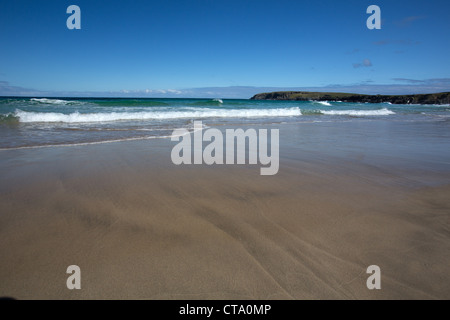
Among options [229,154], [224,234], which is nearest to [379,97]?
[229,154]

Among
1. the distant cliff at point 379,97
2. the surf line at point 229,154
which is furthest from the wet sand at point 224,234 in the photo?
the distant cliff at point 379,97

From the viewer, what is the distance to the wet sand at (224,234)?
62.2 inches

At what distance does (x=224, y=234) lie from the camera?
7.06ft

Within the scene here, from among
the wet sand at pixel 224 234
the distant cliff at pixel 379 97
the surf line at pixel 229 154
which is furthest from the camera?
Answer: the distant cliff at pixel 379 97

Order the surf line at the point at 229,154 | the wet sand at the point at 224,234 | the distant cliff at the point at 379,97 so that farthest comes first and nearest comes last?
the distant cliff at the point at 379,97, the surf line at the point at 229,154, the wet sand at the point at 224,234

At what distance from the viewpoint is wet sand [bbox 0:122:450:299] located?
1.58 m

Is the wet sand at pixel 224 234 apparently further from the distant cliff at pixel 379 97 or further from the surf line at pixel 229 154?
the distant cliff at pixel 379 97

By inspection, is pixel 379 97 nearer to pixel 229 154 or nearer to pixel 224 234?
pixel 229 154

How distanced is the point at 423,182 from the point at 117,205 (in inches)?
160

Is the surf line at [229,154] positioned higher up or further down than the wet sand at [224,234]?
higher up

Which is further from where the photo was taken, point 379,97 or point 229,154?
point 379,97

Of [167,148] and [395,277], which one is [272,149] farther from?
[395,277]

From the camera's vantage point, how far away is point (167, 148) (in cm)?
594
